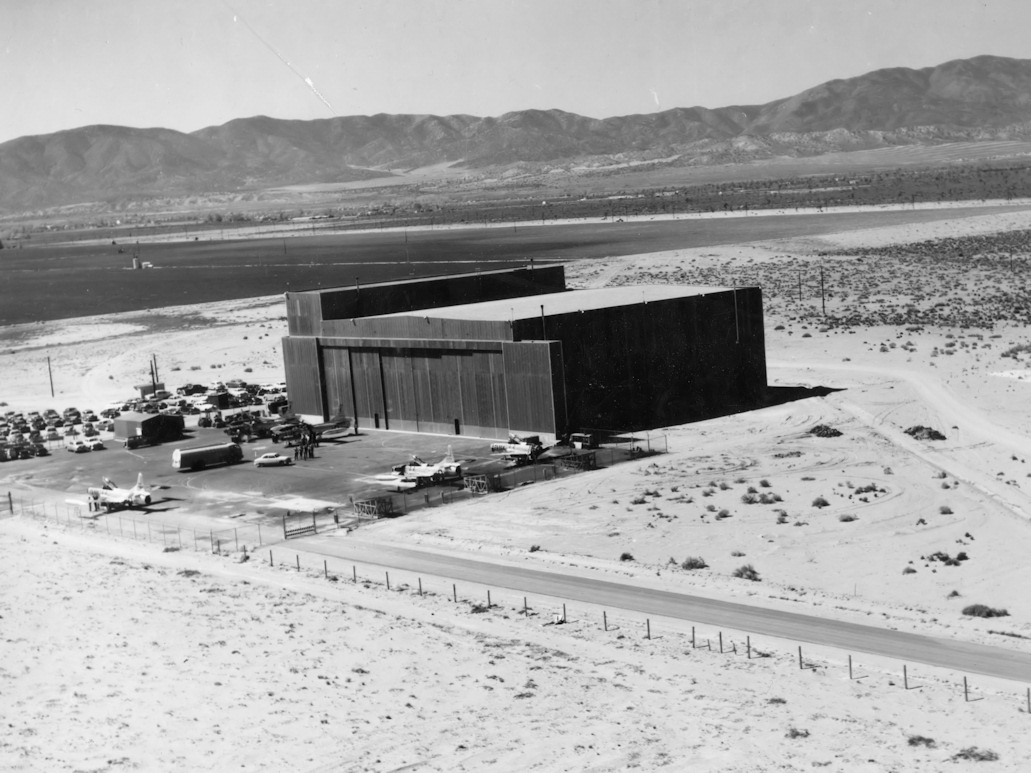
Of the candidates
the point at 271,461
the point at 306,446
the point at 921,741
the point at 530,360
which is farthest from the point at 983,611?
the point at 306,446

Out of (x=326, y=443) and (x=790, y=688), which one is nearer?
(x=790, y=688)

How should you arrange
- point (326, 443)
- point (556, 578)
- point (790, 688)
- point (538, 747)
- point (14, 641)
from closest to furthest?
point (538, 747)
point (790, 688)
point (14, 641)
point (556, 578)
point (326, 443)

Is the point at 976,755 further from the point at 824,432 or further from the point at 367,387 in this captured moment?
the point at 367,387

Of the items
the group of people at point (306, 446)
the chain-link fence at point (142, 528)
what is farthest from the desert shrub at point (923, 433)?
the chain-link fence at point (142, 528)

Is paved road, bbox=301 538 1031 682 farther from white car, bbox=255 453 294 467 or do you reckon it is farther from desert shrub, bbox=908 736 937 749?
white car, bbox=255 453 294 467

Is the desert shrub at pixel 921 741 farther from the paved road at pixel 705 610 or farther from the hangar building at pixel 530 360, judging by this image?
the hangar building at pixel 530 360

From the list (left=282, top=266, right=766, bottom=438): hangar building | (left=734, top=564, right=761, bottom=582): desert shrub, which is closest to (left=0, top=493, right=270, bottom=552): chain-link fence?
(left=282, top=266, right=766, bottom=438): hangar building

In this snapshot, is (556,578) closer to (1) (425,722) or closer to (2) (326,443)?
(1) (425,722)

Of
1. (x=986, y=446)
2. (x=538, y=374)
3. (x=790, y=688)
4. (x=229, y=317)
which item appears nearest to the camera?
(x=790, y=688)

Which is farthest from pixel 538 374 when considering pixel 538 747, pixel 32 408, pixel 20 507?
pixel 32 408
